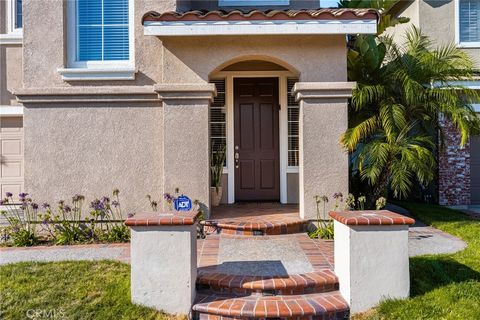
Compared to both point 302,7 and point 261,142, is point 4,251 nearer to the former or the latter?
point 261,142

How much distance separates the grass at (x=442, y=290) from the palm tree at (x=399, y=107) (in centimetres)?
204

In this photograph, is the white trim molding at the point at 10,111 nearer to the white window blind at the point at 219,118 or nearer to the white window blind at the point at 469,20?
the white window blind at the point at 219,118

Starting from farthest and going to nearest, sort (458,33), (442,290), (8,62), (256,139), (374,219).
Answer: (458,33) < (8,62) < (256,139) < (442,290) < (374,219)

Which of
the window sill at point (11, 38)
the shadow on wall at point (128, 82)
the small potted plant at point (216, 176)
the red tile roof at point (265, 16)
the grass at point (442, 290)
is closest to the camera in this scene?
the grass at point (442, 290)

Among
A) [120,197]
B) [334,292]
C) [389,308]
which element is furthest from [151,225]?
[120,197]

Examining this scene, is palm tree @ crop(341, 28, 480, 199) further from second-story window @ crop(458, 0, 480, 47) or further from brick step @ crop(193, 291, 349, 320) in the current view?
second-story window @ crop(458, 0, 480, 47)

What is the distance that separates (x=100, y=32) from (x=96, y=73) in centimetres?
99

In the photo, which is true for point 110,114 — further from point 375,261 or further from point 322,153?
point 375,261

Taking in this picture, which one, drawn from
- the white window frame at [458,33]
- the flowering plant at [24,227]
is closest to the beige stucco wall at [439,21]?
the white window frame at [458,33]

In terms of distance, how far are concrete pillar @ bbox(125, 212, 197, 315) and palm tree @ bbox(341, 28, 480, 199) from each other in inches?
176

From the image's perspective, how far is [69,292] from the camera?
5.13m

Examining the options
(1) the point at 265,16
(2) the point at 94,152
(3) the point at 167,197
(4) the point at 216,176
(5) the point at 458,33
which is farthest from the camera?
(5) the point at 458,33
